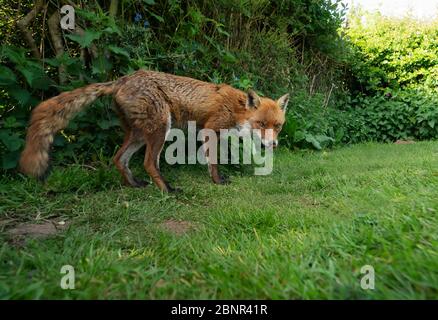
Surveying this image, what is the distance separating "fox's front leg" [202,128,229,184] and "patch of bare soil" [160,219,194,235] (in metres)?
1.65

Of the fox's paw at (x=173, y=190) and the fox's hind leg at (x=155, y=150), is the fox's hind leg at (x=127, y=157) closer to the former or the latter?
the fox's hind leg at (x=155, y=150)

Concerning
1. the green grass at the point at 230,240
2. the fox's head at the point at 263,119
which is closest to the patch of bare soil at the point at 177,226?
the green grass at the point at 230,240

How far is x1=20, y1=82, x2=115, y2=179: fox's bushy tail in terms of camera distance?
3.01 meters

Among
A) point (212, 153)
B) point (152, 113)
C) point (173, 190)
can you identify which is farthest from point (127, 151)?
point (212, 153)

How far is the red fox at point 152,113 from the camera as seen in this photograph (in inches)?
129

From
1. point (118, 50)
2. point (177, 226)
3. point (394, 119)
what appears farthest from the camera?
point (394, 119)

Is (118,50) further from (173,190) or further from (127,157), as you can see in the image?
(173,190)

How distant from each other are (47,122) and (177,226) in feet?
5.64

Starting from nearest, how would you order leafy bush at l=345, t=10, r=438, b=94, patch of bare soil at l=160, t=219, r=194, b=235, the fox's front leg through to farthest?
patch of bare soil at l=160, t=219, r=194, b=235, the fox's front leg, leafy bush at l=345, t=10, r=438, b=94

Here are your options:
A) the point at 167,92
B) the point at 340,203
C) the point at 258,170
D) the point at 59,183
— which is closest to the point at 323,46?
the point at 258,170

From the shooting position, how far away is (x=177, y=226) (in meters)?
2.75

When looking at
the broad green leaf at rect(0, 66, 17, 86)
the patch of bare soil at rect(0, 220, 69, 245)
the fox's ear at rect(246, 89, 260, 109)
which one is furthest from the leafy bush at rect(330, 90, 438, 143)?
the patch of bare soil at rect(0, 220, 69, 245)

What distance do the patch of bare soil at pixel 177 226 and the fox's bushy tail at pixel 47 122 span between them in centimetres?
122

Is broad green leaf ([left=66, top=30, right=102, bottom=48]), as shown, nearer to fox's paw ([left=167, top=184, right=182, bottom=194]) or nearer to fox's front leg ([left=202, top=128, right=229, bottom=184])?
fox's front leg ([left=202, top=128, right=229, bottom=184])
